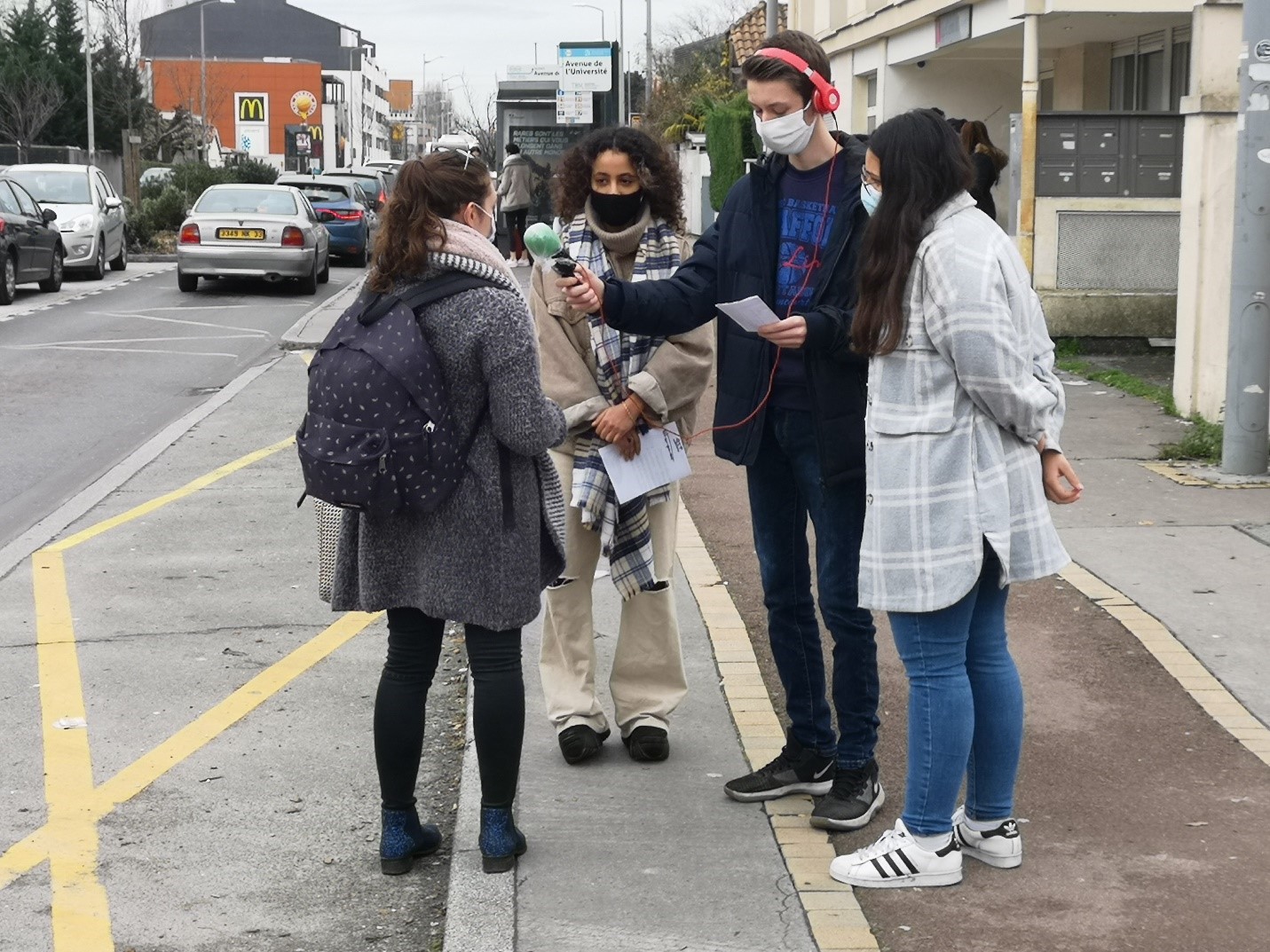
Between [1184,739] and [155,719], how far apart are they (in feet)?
10.7

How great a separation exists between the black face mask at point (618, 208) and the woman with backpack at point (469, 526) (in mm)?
602

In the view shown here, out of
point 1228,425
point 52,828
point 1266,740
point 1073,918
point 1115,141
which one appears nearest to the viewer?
point 1073,918

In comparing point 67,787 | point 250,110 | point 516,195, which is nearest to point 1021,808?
point 67,787

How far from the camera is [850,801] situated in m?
4.43

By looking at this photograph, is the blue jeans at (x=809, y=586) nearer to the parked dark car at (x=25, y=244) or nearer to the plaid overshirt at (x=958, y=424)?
the plaid overshirt at (x=958, y=424)

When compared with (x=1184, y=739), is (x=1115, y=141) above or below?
above

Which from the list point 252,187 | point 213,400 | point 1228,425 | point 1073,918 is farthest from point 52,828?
point 252,187

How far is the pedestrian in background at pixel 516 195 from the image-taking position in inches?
1030

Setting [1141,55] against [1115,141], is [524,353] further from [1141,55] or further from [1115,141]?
[1141,55]

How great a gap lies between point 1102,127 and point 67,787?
11617 millimetres

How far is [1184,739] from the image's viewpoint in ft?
16.7

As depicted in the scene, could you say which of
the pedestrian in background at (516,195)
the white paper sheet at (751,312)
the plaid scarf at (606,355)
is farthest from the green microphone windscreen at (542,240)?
the pedestrian in background at (516,195)

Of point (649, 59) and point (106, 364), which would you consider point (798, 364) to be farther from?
point (649, 59)

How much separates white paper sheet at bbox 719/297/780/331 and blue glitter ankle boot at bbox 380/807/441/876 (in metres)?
1.49
